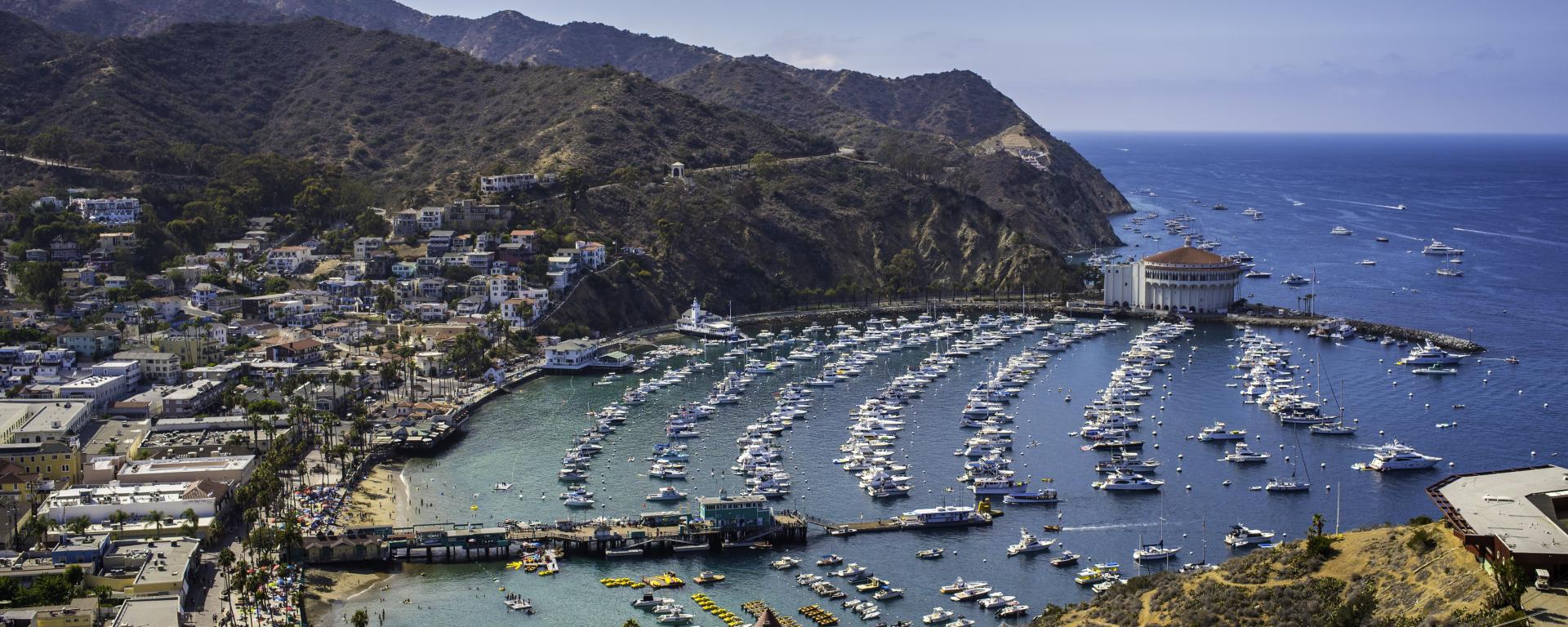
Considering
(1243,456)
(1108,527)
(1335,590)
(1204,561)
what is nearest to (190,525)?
(1108,527)

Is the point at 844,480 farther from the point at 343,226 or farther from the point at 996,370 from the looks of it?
the point at 343,226

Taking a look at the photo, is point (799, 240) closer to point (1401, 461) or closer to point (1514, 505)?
point (1401, 461)

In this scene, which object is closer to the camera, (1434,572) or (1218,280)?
(1434,572)

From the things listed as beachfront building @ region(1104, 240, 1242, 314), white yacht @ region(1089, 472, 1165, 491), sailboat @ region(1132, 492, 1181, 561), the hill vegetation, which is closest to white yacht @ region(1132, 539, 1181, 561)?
sailboat @ region(1132, 492, 1181, 561)

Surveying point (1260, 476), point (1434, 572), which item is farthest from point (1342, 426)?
point (1434, 572)

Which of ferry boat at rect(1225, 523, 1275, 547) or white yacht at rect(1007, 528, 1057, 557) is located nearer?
white yacht at rect(1007, 528, 1057, 557)

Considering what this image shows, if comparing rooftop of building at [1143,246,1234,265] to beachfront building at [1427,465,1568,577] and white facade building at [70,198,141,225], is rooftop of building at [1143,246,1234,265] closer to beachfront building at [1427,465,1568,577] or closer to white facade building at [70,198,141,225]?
beachfront building at [1427,465,1568,577]

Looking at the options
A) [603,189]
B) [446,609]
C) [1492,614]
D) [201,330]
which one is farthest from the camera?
[603,189]
